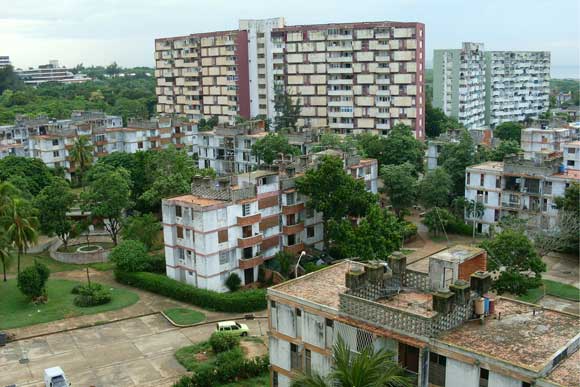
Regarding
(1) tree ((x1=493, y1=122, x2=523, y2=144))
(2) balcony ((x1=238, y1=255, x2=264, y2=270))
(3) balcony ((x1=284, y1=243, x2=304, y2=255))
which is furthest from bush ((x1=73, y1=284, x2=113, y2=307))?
(1) tree ((x1=493, y1=122, x2=523, y2=144))

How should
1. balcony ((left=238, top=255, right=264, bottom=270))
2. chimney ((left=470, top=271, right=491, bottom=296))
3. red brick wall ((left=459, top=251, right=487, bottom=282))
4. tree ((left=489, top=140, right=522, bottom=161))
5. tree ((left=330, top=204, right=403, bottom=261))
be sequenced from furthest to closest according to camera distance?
tree ((left=489, top=140, right=522, bottom=161))
balcony ((left=238, top=255, right=264, bottom=270))
tree ((left=330, top=204, right=403, bottom=261))
red brick wall ((left=459, top=251, right=487, bottom=282))
chimney ((left=470, top=271, right=491, bottom=296))

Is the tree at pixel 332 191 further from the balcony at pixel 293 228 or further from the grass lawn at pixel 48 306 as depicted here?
the grass lawn at pixel 48 306

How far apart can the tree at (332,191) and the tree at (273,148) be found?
2284cm

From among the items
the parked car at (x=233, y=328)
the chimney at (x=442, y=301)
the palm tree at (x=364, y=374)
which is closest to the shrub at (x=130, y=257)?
the parked car at (x=233, y=328)

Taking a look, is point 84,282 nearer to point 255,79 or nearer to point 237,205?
point 237,205

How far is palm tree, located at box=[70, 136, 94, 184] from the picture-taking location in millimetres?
77519

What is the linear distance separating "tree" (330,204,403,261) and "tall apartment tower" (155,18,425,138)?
5792cm

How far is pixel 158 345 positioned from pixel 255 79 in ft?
281

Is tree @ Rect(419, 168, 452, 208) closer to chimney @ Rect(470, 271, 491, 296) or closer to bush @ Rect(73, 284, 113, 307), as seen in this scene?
bush @ Rect(73, 284, 113, 307)

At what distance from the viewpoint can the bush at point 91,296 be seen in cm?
A: 4434

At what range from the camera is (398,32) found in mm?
100875

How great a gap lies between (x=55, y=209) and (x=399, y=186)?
1204 inches

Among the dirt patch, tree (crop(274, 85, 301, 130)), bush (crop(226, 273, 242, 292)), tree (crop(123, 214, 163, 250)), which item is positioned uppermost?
tree (crop(274, 85, 301, 130))

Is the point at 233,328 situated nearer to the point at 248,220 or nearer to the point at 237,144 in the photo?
the point at 248,220
